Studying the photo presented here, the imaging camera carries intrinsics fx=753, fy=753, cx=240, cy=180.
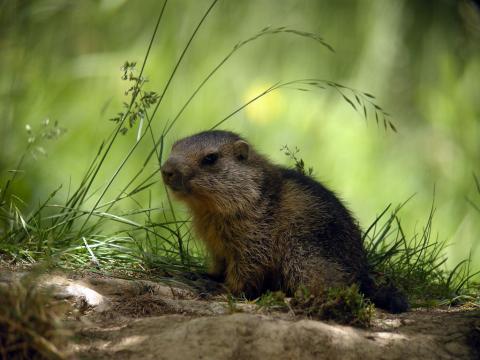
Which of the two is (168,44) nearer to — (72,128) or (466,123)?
(72,128)

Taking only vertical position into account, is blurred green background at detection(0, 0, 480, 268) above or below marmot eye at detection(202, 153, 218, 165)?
above

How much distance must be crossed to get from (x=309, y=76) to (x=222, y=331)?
16.1ft

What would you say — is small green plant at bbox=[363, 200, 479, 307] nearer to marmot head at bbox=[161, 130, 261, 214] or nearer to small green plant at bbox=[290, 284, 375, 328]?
marmot head at bbox=[161, 130, 261, 214]

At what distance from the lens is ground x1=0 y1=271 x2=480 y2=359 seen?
→ 3.61 metres

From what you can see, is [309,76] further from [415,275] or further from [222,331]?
[222,331]

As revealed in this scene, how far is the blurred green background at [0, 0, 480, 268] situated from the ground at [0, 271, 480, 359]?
3.32 metres

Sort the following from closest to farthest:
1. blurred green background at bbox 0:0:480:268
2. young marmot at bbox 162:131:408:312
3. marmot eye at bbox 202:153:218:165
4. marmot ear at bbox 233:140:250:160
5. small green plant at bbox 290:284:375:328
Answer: small green plant at bbox 290:284:375:328 → young marmot at bbox 162:131:408:312 → marmot eye at bbox 202:153:218:165 → marmot ear at bbox 233:140:250:160 → blurred green background at bbox 0:0:480:268

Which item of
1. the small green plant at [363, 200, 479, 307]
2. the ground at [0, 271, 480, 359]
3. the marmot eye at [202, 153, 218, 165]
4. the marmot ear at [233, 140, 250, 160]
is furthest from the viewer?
the marmot ear at [233, 140, 250, 160]

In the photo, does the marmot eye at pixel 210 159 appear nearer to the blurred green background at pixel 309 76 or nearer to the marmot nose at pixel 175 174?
the marmot nose at pixel 175 174

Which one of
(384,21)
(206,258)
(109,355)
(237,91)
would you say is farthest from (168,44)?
(109,355)

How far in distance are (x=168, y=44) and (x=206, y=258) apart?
10.0 feet

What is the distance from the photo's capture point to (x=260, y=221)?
5512 millimetres

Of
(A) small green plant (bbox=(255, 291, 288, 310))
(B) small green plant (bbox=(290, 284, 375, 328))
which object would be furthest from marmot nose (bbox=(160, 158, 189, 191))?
(B) small green plant (bbox=(290, 284, 375, 328))

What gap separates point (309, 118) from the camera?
811 cm
